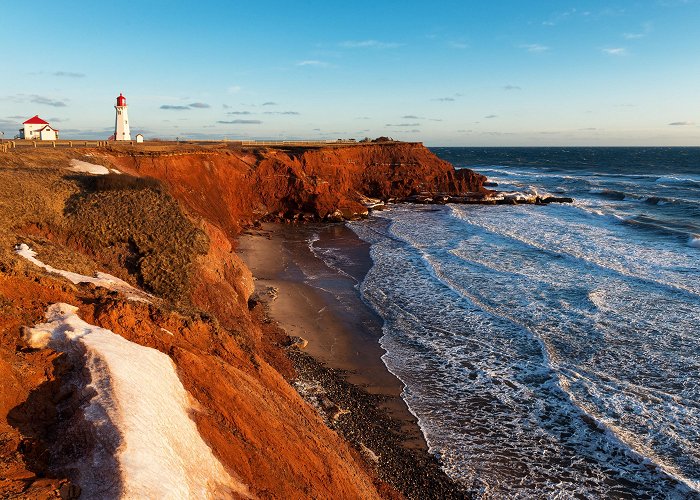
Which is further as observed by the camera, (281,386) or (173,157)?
(173,157)

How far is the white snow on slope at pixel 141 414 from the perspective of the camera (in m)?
5.21

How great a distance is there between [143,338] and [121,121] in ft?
144

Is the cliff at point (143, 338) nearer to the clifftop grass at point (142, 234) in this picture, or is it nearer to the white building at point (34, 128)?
the clifftop grass at point (142, 234)

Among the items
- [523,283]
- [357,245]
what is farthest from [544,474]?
[357,245]

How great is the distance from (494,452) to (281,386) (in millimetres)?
5257

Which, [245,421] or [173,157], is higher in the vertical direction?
[173,157]

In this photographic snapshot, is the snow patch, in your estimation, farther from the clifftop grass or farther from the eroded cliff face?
the clifftop grass

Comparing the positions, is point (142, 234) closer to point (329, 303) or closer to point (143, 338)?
point (143, 338)

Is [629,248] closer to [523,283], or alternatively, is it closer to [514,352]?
[523,283]

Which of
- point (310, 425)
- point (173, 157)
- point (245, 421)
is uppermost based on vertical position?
point (173, 157)

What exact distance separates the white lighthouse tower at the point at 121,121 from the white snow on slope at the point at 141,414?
43.4 meters

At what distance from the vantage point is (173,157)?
32.0 metres

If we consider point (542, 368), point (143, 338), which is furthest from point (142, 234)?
point (542, 368)

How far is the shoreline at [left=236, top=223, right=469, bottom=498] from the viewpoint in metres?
10.7
